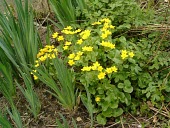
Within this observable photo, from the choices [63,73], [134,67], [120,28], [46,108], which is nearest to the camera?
[63,73]

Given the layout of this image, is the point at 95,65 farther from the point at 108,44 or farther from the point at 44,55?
the point at 44,55

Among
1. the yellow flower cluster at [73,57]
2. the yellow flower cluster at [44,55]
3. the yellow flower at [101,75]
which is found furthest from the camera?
the yellow flower cluster at [44,55]

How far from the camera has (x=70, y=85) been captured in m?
2.10

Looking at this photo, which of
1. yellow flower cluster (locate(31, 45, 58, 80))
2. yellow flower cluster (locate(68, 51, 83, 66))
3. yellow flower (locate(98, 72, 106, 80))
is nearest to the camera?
yellow flower (locate(98, 72, 106, 80))

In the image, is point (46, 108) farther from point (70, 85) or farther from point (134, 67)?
point (134, 67)

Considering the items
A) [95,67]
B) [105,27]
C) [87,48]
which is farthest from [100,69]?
[105,27]

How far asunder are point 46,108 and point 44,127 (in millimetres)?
145

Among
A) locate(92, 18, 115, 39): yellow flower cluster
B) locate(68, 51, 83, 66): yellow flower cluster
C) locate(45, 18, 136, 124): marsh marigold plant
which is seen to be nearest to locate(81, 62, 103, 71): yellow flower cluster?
locate(45, 18, 136, 124): marsh marigold plant

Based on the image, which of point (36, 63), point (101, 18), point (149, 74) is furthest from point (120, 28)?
point (36, 63)

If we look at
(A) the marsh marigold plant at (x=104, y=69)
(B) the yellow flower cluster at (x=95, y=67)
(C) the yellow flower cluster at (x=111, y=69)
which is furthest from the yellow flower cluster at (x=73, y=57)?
(C) the yellow flower cluster at (x=111, y=69)

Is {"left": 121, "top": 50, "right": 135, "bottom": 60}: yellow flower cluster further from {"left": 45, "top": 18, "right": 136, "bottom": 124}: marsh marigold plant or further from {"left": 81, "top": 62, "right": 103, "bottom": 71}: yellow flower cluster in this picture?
{"left": 81, "top": 62, "right": 103, "bottom": 71}: yellow flower cluster

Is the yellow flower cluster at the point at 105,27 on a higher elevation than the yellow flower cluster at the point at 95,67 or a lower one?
higher

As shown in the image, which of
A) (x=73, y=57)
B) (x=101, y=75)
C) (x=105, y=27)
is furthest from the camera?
(x=105, y=27)

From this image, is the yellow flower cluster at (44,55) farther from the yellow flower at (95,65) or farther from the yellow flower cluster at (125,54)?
the yellow flower cluster at (125,54)
